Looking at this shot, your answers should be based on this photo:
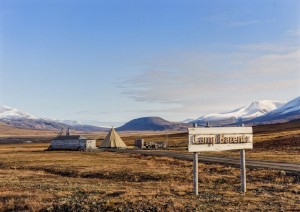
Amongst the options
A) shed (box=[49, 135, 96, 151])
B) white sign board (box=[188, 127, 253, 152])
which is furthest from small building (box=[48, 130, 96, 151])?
white sign board (box=[188, 127, 253, 152])

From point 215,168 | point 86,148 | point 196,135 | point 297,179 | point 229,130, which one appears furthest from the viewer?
point 86,148

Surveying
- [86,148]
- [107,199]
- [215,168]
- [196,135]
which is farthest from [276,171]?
[86,148]

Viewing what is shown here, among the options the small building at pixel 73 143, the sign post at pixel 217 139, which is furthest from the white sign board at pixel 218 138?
the small building at pixel 73 143

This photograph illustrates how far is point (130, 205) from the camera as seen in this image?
63.4 ft

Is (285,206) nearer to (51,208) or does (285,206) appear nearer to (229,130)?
(229,130)

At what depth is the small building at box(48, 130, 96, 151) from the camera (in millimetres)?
100375

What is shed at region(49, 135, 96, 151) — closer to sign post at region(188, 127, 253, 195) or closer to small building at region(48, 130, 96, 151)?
small building at region(48, 130, 96, 151)

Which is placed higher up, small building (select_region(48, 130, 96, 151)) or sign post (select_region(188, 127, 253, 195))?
sign post (select_region(188, 127, 253, 195))

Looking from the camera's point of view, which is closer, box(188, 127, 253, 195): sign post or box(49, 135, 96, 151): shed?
box(188, 127, 253, 195): sign post

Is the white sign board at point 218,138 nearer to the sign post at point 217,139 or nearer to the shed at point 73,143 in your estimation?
the sign post at point 217,139

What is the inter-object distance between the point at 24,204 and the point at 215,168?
71.5ft

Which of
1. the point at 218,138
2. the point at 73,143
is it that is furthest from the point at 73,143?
the point at 218,138

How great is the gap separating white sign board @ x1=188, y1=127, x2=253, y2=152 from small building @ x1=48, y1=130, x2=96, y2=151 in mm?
78699

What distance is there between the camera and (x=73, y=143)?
10394cm
